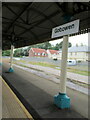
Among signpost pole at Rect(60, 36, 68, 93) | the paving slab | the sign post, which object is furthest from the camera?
signpost pole at Rect(60, 36, 68, 93)

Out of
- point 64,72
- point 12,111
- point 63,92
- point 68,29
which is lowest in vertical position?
point 12,111

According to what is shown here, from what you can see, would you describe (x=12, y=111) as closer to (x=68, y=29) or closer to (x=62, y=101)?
(x=62, y=101)

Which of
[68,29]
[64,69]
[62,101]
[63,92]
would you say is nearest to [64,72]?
[64,69]

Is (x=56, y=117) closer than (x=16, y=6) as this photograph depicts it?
Yes

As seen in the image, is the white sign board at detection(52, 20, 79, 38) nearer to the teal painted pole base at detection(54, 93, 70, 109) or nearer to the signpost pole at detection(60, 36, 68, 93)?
the signpost pole at detection(60, 36, 68, 93)

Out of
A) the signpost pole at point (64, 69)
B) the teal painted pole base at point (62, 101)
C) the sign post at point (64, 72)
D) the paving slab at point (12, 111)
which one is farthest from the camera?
the signpost pole at point (64, 69)

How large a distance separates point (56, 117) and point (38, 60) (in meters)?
18.9

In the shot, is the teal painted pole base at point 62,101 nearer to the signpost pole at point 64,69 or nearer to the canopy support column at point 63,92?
the canopy support column at point 63,92

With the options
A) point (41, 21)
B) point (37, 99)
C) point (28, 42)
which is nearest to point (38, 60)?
point (28, 42)

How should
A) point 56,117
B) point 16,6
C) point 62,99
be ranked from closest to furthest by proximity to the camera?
point 56,117
point 62,99
point 16,6

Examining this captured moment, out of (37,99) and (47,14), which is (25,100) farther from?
(47,14)

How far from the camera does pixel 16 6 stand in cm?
406

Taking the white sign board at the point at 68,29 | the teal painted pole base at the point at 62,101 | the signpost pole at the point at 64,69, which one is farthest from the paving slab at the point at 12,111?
the white sign board at the point at 68,29

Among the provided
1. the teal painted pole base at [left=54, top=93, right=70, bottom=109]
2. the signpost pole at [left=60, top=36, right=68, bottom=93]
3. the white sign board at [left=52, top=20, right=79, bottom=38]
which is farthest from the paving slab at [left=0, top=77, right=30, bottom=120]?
the white sign board at [left=52, top=20, right=79, bottom=38]
